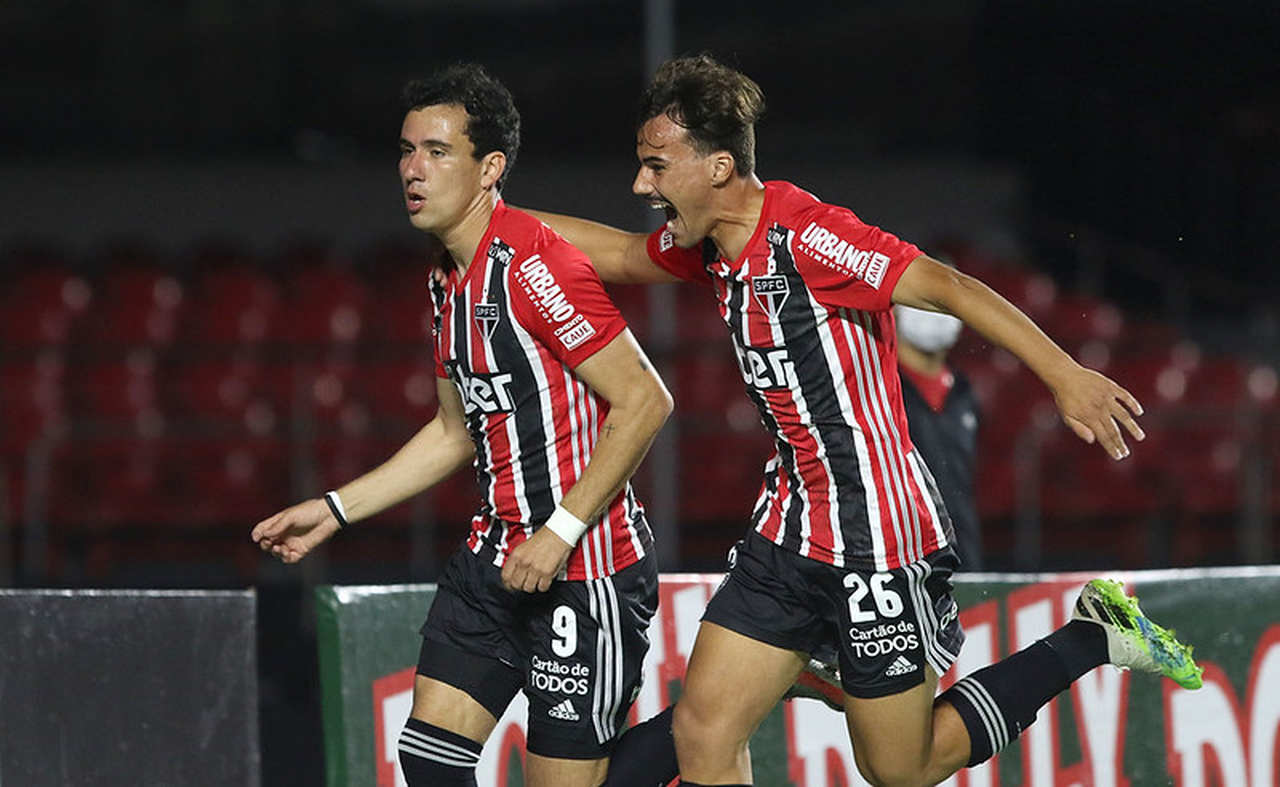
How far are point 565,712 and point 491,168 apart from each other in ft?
3.64

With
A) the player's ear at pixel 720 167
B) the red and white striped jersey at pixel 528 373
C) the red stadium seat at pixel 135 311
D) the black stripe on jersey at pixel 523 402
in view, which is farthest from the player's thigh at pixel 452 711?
the red stadium seat at pixel 135 311

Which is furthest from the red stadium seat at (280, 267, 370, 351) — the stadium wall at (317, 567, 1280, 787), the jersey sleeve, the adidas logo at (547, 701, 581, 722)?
the jersey sleeve

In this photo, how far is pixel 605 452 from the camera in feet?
11.7

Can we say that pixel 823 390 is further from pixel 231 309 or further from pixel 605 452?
pixel 231 309

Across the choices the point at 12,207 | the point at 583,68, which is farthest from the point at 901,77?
the point at 12,207

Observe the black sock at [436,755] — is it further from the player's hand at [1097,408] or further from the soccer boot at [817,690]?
the player's hand at [1097,408]

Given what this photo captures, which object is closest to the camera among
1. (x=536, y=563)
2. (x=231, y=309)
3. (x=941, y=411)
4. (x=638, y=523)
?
(x=536, y=563)

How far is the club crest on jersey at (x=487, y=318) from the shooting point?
3643 millimetres

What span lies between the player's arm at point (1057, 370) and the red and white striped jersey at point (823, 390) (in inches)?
10.2

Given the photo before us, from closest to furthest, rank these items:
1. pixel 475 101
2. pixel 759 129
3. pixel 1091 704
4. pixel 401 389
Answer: pixel 475 101
pixel 1091 704
pixel 401 389
pixel 759 129

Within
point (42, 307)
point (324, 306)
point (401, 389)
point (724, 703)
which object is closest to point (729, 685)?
point (724, 703)

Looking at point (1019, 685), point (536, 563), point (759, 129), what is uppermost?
point (759, 129)

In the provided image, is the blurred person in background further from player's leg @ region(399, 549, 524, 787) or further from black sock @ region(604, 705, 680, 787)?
player's leg @ region(399, 549, 524, 787)

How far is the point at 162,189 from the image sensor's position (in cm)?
1314
